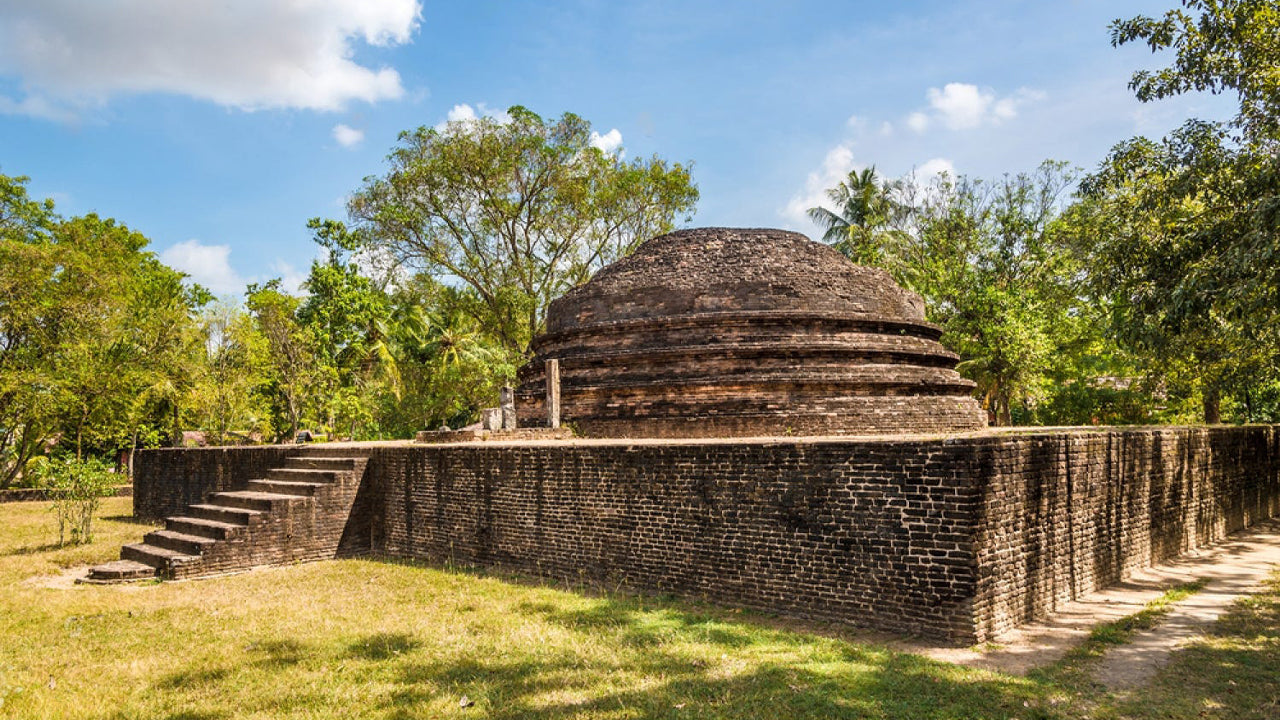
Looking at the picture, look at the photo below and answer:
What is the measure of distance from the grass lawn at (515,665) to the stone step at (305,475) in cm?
277

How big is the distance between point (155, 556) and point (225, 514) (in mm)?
990

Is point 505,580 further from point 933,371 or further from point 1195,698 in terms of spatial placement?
point 933,371

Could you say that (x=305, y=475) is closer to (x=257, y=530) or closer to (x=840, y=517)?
(x=257, y=530)

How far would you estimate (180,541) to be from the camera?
9.73 m

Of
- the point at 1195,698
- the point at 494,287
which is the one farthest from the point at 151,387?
the point at 1195,698

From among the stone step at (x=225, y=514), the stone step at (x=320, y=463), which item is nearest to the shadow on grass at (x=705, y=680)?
the stone step at (x=225, y=514)

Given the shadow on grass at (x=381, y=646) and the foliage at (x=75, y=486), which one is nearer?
the shadow on grass at (x=381, y=646)

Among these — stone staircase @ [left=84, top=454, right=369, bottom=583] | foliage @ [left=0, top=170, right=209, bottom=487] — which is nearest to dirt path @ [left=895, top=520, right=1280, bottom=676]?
stone staircase @ [left=84, top=454, right=369, bottom=583]

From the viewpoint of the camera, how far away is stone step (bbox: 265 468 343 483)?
1065 cm

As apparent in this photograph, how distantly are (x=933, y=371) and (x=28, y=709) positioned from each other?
1207 centimetres

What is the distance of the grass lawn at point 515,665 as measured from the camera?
468 centimetres

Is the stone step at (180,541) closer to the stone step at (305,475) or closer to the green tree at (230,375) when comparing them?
the stone step at (305,475)

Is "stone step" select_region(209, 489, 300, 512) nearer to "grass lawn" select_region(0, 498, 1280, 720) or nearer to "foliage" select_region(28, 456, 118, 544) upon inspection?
"grass lawn" select_region(0, 498, 1280, 720)

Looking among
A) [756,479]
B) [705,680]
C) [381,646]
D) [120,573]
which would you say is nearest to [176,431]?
[120,573]
